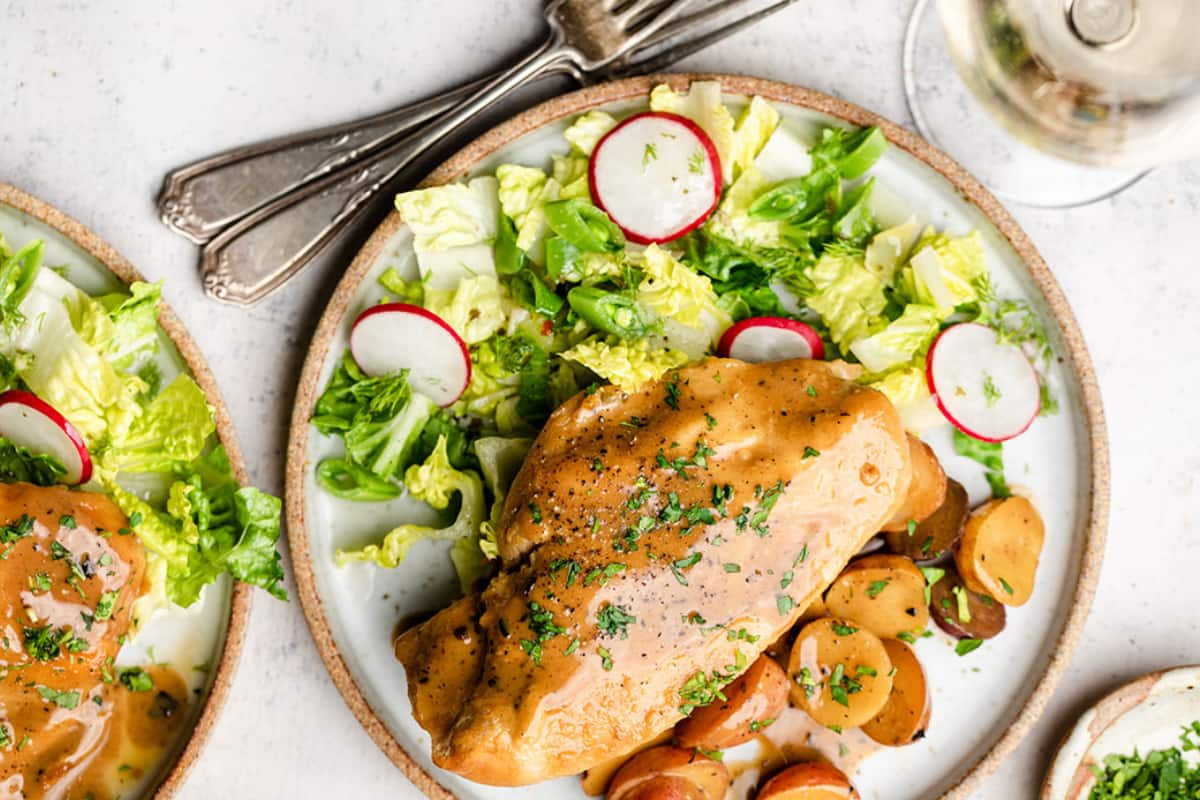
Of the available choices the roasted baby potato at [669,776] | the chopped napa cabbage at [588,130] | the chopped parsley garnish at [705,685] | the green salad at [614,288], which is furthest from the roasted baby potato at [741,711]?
the chopped napa cabbage at [588,130]

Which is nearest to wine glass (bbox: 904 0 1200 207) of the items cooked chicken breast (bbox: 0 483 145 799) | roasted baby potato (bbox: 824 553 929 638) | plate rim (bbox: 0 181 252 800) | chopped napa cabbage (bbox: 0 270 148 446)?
roasted baby potato (bbox: 824 553 929 638)

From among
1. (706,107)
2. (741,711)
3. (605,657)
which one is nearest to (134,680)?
(605,657)

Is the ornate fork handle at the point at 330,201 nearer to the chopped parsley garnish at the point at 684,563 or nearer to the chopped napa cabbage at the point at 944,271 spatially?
the chopped napa cabbage at the point at 944,271

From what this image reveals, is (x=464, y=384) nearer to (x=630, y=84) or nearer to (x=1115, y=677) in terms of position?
(x=630, y=84)

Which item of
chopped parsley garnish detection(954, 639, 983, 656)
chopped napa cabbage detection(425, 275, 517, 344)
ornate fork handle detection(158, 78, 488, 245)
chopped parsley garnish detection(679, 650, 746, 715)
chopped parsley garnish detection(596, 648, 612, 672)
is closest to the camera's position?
chopped parsley garnish detection(596, 648, 612, 672)

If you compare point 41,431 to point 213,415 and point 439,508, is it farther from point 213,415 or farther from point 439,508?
point 439,508

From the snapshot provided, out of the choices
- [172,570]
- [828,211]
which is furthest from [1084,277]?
[172,570]

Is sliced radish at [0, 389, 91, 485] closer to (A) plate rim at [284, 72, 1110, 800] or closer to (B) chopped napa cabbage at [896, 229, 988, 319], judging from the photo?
(A) plate rim at [284, 72, 1110, 800]
